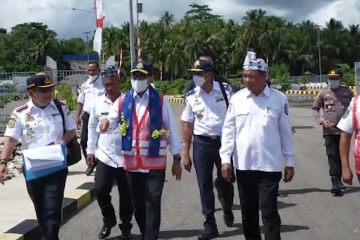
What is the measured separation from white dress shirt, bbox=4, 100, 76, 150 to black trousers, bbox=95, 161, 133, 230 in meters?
0.95

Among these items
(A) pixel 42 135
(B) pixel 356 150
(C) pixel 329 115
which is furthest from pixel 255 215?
(C) pixel 329 115

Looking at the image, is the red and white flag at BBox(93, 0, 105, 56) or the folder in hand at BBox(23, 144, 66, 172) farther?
the red and white flag at BBox(93, 0, 105, 56)

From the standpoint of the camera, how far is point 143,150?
5.77m

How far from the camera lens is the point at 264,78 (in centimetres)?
529

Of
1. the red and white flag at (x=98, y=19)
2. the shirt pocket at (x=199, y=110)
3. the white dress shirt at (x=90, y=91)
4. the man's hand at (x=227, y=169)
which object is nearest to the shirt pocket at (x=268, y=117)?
the man's hand at (x=227, y=169)

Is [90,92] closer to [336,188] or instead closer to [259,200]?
[336,188]

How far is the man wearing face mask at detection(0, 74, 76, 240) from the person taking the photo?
5625mm

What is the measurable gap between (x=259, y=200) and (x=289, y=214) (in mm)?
2602

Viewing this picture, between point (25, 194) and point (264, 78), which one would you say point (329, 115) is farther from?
point (25, 194)

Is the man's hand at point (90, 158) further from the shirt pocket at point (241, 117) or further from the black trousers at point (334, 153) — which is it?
the black trousers at point (334, 153)

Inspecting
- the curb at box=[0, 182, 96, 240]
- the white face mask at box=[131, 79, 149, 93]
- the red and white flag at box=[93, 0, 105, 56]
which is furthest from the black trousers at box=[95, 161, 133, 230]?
the red and white flag at box=[93, 0, 105, 56]

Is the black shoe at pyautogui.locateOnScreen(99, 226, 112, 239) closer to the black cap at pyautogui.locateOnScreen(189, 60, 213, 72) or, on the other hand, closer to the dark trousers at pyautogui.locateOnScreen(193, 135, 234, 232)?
the dark trousers at pyautogui.locateOnScreen(193, 135, 234, 232)

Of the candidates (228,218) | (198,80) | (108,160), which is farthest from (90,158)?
(228,218)

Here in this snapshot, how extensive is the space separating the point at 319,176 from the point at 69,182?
14.0ft
